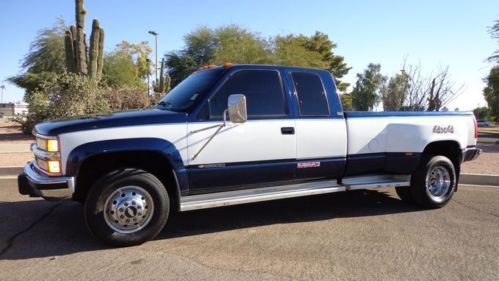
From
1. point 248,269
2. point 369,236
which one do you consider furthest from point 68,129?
point 369,236

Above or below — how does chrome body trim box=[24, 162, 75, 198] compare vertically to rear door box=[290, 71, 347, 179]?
below

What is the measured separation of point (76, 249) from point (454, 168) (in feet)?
17.7

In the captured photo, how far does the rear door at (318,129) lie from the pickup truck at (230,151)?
0.01 meters

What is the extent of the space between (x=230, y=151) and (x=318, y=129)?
4.13ft

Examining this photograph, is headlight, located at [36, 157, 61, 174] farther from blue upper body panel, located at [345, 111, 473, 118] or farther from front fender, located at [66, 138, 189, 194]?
blue upper body panel, located at [345, 111, 473, 118]

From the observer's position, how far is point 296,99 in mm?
5883

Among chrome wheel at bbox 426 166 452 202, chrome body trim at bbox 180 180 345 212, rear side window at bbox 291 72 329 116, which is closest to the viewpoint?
chrome body trim at bbox 180 180 345 212

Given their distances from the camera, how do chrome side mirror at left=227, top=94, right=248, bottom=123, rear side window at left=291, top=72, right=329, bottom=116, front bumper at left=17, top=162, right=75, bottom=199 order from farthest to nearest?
rear side window at left=291, top=72, right=329, bottom=116 → chrome side mirror at left=227, top=94, right=248, bottom=123 → front bumper at left=17, top=162, right=75, bottom=199

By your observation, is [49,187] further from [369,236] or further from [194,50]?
[194,50]

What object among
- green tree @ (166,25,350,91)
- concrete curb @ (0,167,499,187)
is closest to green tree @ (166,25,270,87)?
green tree @ (166,25,350,91)

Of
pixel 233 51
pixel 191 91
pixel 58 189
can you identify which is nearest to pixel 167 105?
pixel 191 91

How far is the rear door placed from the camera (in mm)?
5836

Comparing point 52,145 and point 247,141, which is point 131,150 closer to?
point 52,145

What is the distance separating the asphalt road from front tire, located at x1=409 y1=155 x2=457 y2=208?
169 millimetres
